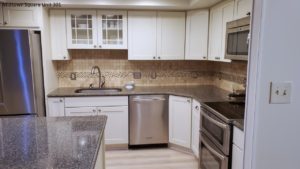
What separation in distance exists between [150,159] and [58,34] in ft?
7.10

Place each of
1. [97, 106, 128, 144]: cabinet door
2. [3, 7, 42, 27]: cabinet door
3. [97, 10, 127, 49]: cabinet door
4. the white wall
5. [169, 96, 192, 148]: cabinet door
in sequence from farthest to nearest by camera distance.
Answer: [97, 10, 127, 49]: cabinet door < [97, 106, 128, 144]: cabinet door < [169, 96, 192, 148]: cabinet door < [3, 7, 42, 27]: cabinet door < the white wall

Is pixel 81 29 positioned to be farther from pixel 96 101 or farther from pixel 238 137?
pixel 238 137

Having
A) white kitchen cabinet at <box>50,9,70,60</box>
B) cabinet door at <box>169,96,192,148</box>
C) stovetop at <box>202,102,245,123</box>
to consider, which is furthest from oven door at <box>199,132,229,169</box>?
white kitchen cabinet at <box>50,9,70,60</box>

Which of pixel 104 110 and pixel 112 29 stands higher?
pixel 112 29

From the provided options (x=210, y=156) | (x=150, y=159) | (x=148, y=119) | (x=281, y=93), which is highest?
(x=281, y=93)

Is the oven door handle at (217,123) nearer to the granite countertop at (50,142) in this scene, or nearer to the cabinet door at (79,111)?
the granite countertop at (50,142)

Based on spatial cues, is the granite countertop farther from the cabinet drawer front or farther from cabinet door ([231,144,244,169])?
the cabinet drawer front

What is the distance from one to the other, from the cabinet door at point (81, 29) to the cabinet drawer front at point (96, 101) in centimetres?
77

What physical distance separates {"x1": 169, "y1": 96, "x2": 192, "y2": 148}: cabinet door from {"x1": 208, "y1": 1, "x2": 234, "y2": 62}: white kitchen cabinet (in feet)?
2.34

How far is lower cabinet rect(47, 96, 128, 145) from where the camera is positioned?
301 centimetres

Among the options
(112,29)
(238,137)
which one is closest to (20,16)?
(112,29)

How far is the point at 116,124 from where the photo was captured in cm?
315

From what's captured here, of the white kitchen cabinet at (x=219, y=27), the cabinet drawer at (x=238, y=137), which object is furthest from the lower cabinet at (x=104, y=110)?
the cabinet drawer at (x=238, y=137)

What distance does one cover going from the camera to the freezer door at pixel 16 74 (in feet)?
8.57
